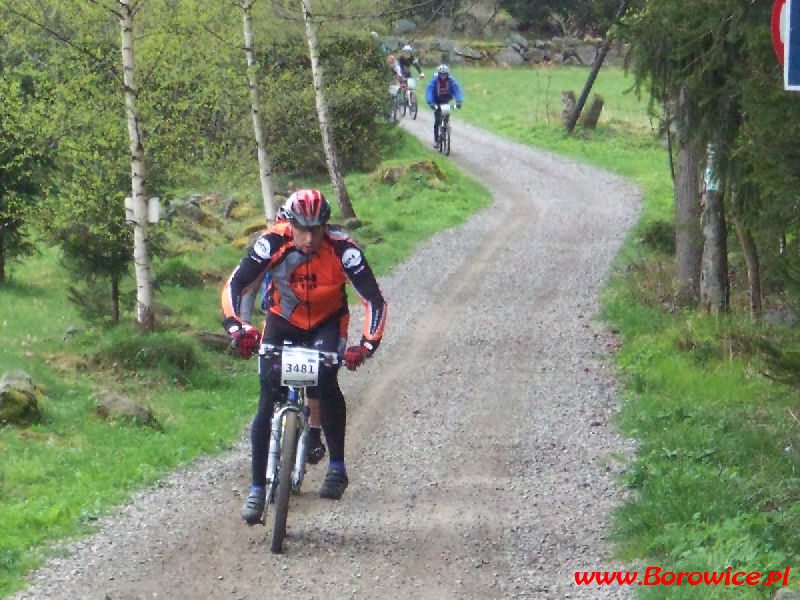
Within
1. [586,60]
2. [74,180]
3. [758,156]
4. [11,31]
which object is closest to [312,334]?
[758,156]

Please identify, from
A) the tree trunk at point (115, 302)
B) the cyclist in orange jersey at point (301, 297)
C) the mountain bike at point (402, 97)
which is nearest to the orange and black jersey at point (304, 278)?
the cyclist in orange jersey at point (301, 297)

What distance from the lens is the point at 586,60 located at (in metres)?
58.9

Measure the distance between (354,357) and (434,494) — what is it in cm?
166

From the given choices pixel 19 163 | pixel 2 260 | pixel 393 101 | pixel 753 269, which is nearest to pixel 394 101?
pixel 393 101

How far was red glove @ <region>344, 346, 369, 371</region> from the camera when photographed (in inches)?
270

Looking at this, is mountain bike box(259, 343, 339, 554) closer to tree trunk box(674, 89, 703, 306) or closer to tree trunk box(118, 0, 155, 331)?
tree trunk box(118, 0, 155, 331)

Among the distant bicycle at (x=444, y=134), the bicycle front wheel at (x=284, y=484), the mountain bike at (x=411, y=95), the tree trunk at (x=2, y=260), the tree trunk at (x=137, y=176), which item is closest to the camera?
the bicycle front wheel at (x=284, y=484)

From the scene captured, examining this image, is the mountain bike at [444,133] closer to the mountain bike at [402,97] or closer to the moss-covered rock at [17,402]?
the mountain bike at [402,97]

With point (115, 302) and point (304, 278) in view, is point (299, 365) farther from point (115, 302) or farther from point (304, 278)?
point (115, 302)

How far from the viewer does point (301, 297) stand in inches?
283

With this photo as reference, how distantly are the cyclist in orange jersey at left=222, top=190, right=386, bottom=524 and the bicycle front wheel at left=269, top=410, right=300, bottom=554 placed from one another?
0.94 feet

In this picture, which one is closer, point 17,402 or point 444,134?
point 17,402

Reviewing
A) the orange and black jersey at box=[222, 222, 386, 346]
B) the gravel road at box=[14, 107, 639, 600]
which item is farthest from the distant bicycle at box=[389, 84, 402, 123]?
the orange and black jersey at box=[222, 222, 386, 346]

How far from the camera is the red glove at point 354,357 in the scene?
685 cm
